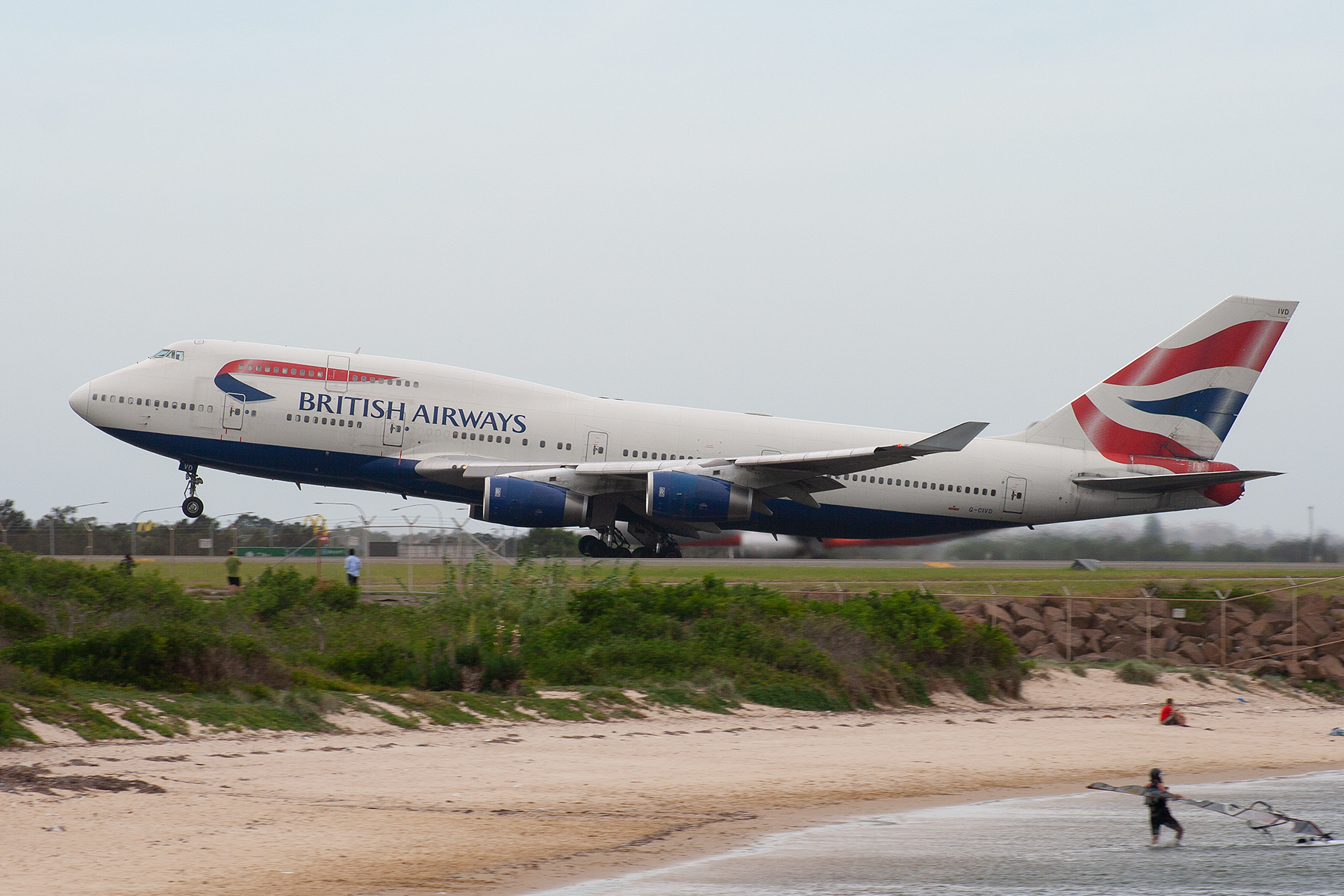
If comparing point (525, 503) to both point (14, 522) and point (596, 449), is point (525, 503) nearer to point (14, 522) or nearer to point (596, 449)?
point (596, 449)

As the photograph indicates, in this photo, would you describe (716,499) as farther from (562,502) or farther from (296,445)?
(296,445)

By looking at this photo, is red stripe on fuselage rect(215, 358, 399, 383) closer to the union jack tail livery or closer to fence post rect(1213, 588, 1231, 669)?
the union jack tail livery

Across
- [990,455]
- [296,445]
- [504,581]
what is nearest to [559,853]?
[504,581]

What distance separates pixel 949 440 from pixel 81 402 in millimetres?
20274

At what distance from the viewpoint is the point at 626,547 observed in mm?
32219

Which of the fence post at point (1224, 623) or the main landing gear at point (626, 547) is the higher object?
the main landing gear at point (626, 547)

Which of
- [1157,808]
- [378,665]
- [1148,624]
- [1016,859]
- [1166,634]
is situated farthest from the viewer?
[1166,634]

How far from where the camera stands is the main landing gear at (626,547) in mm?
32031

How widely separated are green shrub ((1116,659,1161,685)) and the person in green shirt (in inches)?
747

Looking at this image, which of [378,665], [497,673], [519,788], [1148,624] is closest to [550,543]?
[497,673]

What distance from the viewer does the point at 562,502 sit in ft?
96.3

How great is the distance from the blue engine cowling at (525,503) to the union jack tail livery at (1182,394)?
1264 cm

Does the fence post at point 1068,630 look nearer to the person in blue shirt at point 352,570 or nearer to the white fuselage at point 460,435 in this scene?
the white fuselage at point 460,435

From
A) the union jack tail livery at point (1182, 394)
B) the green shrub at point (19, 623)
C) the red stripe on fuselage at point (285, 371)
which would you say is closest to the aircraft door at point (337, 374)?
the red stripe on fuselage at point (285, 371)
